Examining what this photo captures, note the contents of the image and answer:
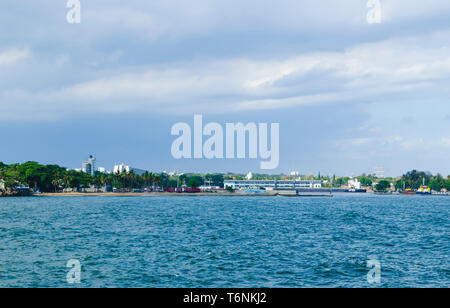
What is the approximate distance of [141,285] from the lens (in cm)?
3400

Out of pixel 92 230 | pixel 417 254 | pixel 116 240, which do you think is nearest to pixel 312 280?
pixel 417 254

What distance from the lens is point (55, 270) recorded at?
39.3 m

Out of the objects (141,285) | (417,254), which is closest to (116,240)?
(141,285)

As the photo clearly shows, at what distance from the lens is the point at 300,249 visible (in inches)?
2071

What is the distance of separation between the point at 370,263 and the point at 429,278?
6.64m

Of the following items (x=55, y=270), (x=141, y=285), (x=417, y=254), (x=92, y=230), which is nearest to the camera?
(x=141, y=285)
